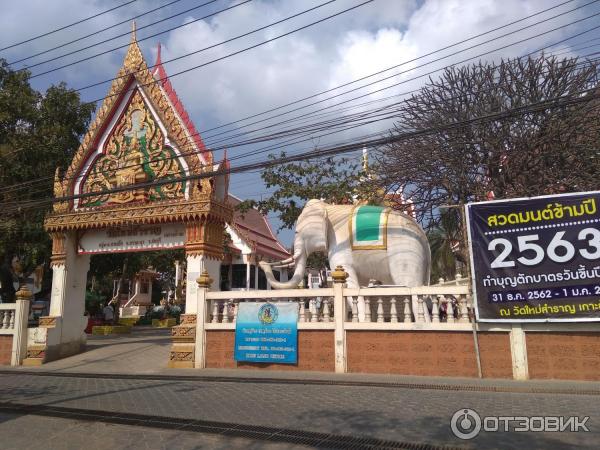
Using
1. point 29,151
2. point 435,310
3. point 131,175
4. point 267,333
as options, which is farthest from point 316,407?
point 29,151

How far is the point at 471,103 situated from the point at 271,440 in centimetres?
1464

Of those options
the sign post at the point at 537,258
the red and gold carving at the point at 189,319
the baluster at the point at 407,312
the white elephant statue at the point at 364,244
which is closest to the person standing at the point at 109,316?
the red and gold carving at the point at 189,319

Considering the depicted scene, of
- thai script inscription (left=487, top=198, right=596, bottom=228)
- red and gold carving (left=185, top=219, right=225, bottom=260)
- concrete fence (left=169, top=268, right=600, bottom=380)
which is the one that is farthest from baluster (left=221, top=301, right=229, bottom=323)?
thai script inscription (left=487, top=198, right=596, bottom=228)

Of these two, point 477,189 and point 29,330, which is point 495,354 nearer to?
point 477,189

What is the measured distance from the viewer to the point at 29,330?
1366 cm

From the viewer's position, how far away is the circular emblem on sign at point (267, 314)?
35.2ft

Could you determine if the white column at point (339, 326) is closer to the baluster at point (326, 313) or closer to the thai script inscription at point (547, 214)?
the baluster at point (326, 313)

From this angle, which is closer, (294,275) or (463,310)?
(463,310)

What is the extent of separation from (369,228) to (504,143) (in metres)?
7.72

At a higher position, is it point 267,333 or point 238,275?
point 238,275

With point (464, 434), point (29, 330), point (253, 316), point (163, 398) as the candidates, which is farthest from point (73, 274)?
point (464, 434)

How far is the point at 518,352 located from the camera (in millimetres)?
8602

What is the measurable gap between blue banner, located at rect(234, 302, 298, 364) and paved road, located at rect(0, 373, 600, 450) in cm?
155

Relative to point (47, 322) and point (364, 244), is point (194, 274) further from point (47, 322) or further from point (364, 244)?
point (47, 322)
